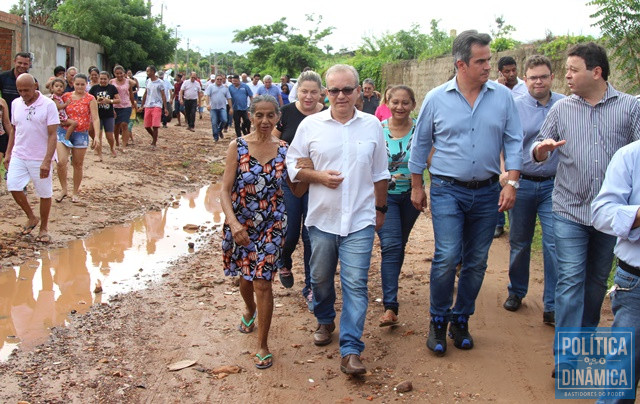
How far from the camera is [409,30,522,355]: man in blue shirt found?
194 inches

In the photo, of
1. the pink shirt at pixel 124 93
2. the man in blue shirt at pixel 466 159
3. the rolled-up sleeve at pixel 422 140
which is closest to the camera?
the man in blue shirt at pixel 466 159

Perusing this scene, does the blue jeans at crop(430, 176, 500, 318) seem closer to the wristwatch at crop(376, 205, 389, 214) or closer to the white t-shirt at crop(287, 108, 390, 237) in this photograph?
the wristwatch at crop(376, 205, 389, 214)

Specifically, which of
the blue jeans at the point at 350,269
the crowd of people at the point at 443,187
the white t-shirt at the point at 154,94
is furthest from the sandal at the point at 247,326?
the white t-shirt at the point at 154,94

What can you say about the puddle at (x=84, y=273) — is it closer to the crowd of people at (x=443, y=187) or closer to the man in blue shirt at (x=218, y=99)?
the crowd of people at (x=443, y=187)

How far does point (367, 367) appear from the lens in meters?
5.04

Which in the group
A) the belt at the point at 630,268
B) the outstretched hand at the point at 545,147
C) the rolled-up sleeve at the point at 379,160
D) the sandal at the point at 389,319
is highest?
the outstretched hand at the point at 545,147

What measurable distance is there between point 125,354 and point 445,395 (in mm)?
2423

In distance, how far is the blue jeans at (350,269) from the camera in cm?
475

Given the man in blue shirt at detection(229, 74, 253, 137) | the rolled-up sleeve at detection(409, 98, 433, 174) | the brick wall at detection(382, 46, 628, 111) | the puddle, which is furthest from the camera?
the man in blue shirt at detection(229, 74, 253, 137)

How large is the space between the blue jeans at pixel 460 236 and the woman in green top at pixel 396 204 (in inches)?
25.3

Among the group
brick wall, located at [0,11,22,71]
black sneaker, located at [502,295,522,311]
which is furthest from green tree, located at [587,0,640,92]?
brick wall, located at [0,11,22,71]

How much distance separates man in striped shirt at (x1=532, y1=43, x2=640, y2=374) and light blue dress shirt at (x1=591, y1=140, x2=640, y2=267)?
35.3 inches

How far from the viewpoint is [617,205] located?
11.4ft

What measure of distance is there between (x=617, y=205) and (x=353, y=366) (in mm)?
2066
